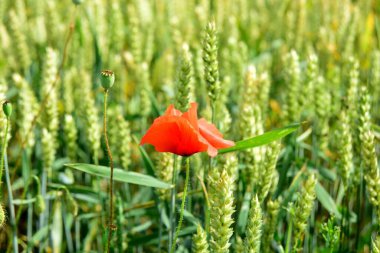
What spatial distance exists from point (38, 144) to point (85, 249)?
0.40 meters

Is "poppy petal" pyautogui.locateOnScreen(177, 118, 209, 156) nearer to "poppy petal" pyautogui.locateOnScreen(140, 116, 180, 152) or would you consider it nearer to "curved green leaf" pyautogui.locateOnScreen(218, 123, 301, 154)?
"poppy petal" pyautogui.locateOnScreen(140, 116, 180, 152)

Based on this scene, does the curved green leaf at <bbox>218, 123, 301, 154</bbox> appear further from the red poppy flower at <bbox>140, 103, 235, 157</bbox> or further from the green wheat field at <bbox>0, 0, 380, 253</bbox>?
the red poppy flower at <bbox>140, 103, 235, 157</bbox>

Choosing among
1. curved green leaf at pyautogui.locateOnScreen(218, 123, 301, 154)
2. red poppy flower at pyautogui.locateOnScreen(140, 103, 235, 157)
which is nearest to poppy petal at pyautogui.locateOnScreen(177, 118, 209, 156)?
red poppy flower at pyautogui.locateOnScreen(140, 103, 235, 157)

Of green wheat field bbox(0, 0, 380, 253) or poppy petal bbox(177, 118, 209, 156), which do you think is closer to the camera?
poppy petal bbox(177, 118, 209, 156)

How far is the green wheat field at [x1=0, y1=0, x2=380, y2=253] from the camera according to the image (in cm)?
130

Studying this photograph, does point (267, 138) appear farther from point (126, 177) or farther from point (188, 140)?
point (126, 177)

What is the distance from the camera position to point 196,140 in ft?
3.78

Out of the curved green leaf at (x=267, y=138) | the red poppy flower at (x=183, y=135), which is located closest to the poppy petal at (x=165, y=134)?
the red poppy flower at (x=183, y=135)

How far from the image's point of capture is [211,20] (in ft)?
4.70

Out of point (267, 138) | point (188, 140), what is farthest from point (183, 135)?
point (267, 138)

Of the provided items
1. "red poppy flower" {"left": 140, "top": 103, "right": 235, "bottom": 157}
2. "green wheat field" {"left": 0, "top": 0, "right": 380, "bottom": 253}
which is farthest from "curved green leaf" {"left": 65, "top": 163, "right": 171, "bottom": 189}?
"red poppy flower" {"left": 140, "top": 103, "right": 235, "bottom": 157}

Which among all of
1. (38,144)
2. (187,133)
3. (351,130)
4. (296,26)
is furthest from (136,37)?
(187,133)

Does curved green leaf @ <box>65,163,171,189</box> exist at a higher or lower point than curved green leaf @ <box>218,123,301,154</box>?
lower

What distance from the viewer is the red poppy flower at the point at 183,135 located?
1.14 m
